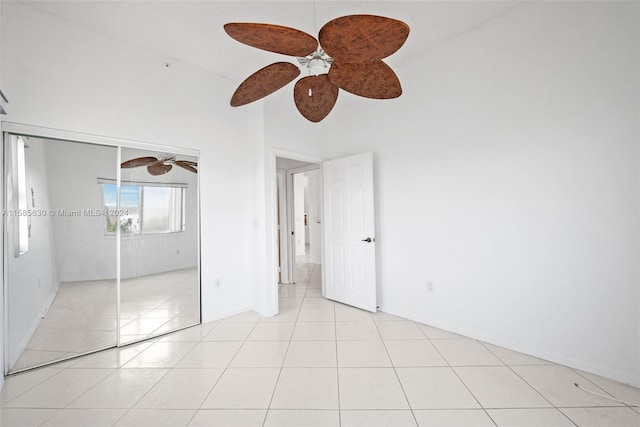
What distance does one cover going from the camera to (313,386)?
196 cm

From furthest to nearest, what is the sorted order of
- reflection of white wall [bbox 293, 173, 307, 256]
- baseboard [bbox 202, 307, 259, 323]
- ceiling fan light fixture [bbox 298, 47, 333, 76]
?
reflection of white wall [bbox 293, 173, 307, 256] → baseboard [bbox 202, 307, 259, 323] → ceiling fan light fixture [bbox 298, 47, 333, 76]

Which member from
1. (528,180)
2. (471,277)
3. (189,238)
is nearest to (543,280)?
(471,277)

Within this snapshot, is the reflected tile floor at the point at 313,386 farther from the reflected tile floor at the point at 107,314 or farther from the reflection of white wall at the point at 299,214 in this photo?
the reflection of white wall at the point at 299,214

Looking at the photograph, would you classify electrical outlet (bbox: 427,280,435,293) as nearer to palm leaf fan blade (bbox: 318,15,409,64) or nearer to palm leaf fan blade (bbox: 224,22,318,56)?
palm leaf fan blade (bbox: 318,15,409,64)

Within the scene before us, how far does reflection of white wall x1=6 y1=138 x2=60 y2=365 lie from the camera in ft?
7.01

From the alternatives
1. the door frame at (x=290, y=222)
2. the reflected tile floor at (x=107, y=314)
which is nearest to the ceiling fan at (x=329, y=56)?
the reflected tile floor at (x=107, y=314)

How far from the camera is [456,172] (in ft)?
9.10

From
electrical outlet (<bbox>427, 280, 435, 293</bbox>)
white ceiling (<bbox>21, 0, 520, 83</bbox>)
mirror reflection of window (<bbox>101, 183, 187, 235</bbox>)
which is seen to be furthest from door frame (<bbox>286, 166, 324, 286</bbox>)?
electrical outlet (<bbox>427, 280, 435, 293</bbox>)

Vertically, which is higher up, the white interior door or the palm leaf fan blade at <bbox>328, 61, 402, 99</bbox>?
the palm leaf fan blade at <bbox>328, 61, 402, 99</bbox>

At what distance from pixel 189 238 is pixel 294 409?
2.12 metres

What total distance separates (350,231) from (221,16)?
2647 millimetres

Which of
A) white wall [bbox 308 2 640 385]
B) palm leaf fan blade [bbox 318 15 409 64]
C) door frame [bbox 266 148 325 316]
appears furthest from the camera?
door frame [bbox 266 148 325 316]

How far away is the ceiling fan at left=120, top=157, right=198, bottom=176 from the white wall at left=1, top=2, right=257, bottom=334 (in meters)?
0.14

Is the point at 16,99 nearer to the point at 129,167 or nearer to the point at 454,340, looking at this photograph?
the point at 129,167
